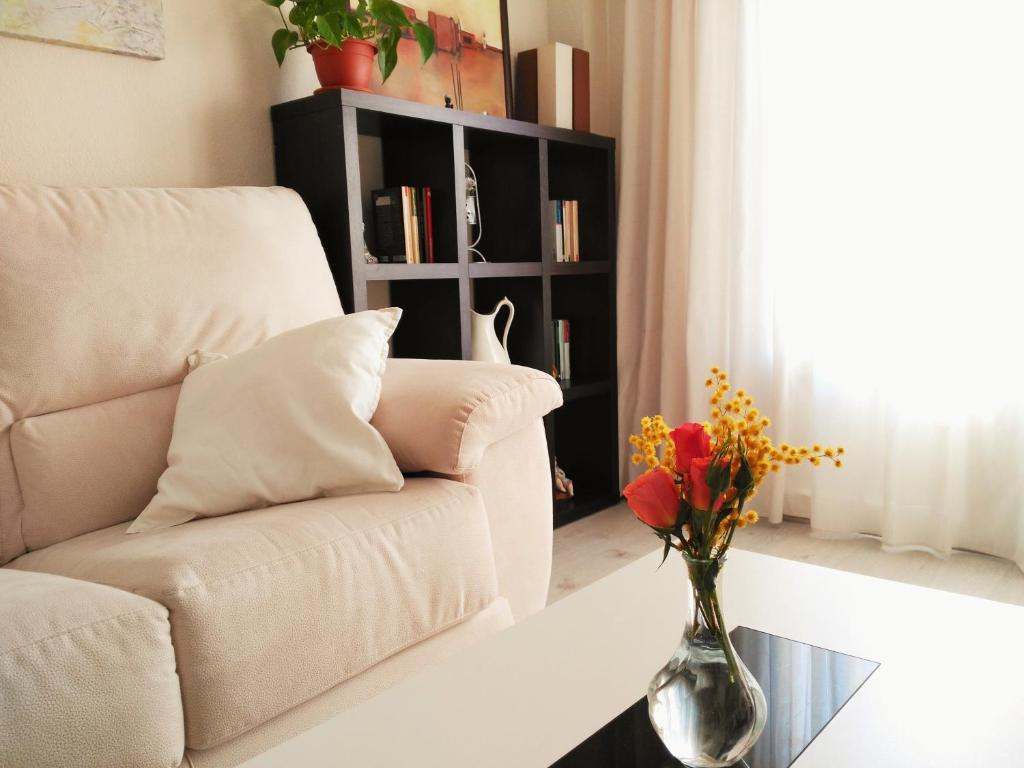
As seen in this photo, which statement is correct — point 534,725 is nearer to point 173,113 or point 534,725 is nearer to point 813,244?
point 173,113

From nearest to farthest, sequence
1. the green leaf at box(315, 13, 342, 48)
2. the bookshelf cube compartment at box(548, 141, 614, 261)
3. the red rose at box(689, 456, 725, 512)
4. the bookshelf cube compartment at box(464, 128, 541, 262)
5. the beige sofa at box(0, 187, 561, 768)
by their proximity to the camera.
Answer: the red rose at box(689, 456, 725, 512) → the beige sofa at box(0, 187, 561, 768) → the green leaf at box(315, 13, 342, 48) → the bookshelf cube compartment at box(464, 128, 541, 262) → the bookshelf cube compartment at box(548, 141, 614, 261)

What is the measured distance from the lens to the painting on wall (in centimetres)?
186

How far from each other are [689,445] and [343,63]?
1.83 meters

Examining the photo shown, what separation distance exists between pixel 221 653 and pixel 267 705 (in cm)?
12

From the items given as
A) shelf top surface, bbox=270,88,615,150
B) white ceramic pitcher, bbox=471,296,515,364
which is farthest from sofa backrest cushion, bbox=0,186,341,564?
white ceramic pitcher, bbox=471,296,515,364

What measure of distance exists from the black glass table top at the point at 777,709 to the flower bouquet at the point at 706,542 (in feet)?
0.16

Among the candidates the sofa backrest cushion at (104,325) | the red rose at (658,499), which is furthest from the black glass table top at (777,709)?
the sofa backrest cushion at (104,325)

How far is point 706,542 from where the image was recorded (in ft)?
2.28

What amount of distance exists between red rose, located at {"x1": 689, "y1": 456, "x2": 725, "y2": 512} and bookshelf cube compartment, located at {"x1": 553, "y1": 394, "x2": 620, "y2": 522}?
2.32 metres

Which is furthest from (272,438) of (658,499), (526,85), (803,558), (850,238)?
(526,85)

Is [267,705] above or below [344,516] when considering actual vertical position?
below

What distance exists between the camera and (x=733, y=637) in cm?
100

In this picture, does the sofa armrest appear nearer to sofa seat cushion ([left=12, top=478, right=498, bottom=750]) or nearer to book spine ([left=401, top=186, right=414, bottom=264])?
sofa seat cushion ([left=12, top=478, right=498, bottom=750])

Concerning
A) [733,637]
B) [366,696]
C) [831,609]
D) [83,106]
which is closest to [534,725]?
[733,637]
